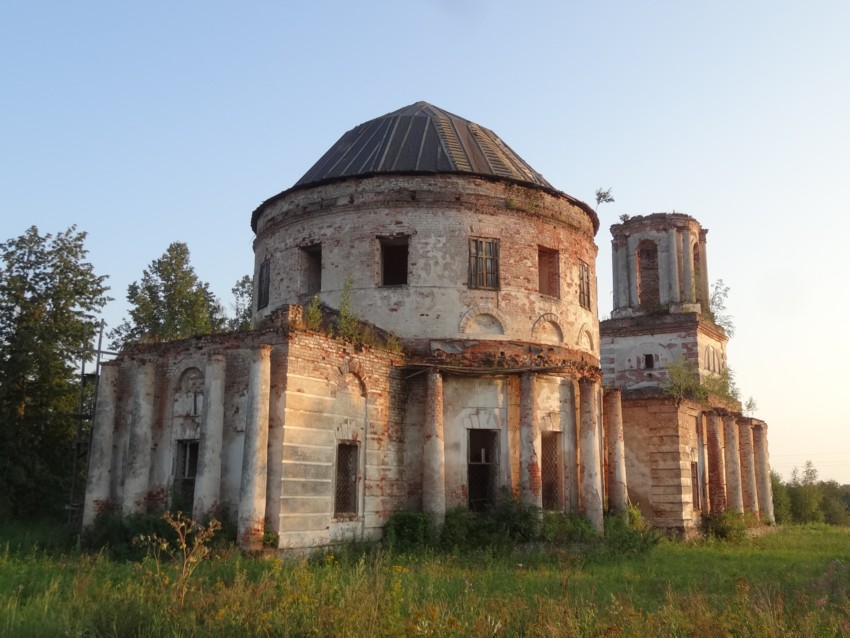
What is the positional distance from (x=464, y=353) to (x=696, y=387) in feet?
33.5

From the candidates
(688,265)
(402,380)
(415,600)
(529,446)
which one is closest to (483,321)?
(402,380)

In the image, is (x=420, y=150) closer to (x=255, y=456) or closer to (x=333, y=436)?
(x=333, y=436)

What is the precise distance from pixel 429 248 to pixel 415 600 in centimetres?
922

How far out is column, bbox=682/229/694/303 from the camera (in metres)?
29.6

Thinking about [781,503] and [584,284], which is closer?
[584,284]

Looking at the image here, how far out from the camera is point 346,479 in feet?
46.3

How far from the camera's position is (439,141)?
1833 cm

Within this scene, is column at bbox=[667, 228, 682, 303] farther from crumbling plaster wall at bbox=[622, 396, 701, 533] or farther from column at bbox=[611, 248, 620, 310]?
crumbling plaster wall at bbox=[622, 396, 701, 533]

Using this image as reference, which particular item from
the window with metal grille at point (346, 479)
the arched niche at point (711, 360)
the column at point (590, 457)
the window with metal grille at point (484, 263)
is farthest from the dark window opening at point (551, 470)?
the arched niche at point (711, 360)

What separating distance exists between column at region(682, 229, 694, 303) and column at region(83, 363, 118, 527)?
21675mm

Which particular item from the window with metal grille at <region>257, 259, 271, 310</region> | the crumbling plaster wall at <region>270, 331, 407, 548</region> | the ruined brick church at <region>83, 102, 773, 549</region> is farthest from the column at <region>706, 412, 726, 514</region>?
the window with metal grille at <region>257, 259, 271, 310</region>

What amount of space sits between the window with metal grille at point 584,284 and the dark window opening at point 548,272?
88cm

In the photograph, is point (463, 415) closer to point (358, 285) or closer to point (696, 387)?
point (358, 285)

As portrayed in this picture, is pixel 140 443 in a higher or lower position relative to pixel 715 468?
higher
